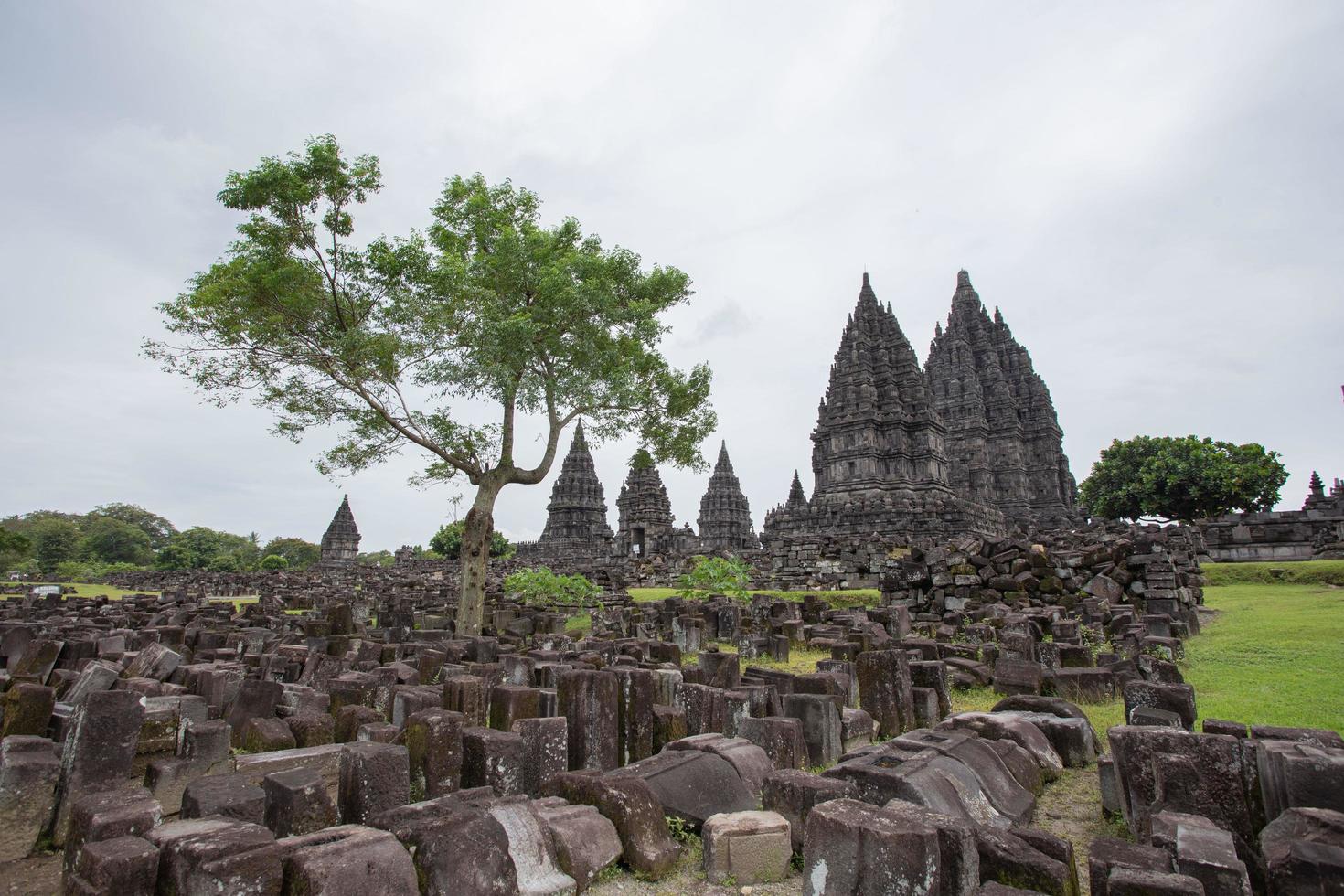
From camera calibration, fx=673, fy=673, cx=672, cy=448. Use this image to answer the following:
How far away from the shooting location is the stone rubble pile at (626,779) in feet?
7.59

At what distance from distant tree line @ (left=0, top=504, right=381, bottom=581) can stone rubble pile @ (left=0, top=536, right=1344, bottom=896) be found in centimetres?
5023

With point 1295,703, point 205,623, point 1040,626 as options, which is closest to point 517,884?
point 1295,703

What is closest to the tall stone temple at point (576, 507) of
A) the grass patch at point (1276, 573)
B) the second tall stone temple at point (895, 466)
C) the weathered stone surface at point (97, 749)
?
the second tall stone temple at point (895, 466)

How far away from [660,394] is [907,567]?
6.15 meters

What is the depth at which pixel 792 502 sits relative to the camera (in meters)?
44.4

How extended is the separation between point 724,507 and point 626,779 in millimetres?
46703

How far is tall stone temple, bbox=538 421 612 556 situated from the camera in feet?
171

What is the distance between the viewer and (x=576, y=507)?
5269 centimetres

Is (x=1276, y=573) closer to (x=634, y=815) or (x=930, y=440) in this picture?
(x=930, y=440)

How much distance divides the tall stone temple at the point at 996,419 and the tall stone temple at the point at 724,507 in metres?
14.7

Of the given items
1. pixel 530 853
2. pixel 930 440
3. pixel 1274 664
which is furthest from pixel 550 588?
pixel 930 440

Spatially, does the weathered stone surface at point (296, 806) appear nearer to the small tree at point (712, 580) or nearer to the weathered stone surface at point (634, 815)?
the weathered stone surface at point (634, 815)

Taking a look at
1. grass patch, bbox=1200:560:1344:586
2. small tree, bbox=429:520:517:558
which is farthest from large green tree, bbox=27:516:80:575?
grass patch, bbox=1200:560:1344:586

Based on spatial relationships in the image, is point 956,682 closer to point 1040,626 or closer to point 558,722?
point 1040,626
